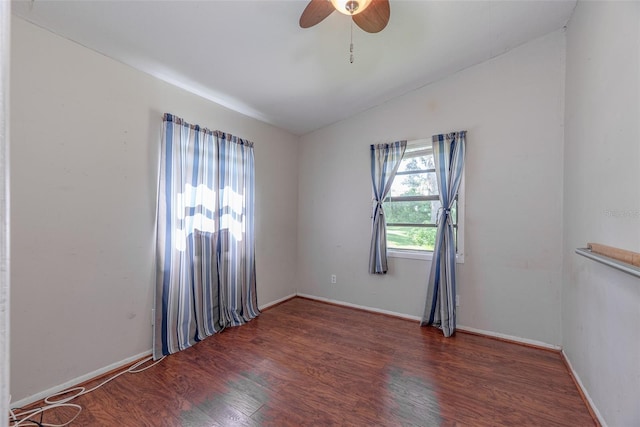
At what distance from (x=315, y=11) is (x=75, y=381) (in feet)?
9.60

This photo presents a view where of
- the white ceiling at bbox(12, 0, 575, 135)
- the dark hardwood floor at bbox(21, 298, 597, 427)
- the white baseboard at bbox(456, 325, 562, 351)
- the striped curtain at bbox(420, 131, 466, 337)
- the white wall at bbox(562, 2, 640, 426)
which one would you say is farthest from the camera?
the striped curtain at bbox(420, 131, 466, 337)

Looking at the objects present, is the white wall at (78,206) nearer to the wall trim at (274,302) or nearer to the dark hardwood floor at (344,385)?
the dark hardwood floor at (344,385)

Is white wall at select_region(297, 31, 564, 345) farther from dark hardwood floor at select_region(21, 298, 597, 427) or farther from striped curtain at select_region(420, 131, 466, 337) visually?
dark hardwood floor at select_region(21, 298, 597, 427)

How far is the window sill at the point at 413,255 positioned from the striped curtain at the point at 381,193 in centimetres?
11

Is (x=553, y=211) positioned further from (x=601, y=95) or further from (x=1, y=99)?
(x=1, y=99)

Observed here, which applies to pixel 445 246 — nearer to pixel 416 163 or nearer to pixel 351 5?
pixel 416 163

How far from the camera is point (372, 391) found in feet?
6.09

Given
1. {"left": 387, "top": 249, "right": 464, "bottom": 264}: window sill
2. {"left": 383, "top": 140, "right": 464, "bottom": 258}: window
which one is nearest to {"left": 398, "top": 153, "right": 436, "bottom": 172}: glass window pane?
{"left": 383, "top": 140, "right": 464, "bottom": 258}: window

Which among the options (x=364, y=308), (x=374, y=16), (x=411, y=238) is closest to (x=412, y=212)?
(x=411, y=238)

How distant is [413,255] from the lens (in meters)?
3.15

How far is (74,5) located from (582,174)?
355cm

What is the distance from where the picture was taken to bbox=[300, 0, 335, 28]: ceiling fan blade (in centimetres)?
154

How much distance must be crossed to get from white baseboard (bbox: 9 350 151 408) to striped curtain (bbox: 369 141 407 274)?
8.04ft

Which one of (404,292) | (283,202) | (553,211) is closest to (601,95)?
(553,211)
